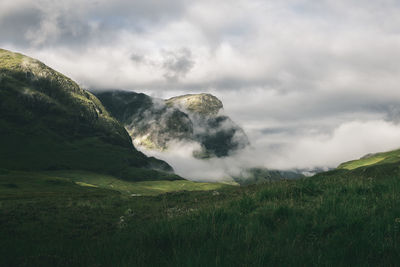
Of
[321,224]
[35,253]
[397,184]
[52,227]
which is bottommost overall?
[52,227]

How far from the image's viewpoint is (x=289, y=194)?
42.5ft

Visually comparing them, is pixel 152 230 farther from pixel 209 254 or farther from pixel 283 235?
pixel 283 235

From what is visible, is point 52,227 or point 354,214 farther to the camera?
point 52,227

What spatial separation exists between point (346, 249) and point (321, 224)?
192 cm

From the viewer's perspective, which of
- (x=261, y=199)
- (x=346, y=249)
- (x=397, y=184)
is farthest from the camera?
(x=261, y=199)

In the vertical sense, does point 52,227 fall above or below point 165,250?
below

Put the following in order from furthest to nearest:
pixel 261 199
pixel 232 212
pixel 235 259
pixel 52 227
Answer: pixel 52 227 < pixel 261 199 < pixel 232 212 < pixel 235 259

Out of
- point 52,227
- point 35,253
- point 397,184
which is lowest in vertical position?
point 52,227

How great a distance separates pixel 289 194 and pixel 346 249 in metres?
6.59

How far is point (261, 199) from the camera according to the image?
1264 centimetres

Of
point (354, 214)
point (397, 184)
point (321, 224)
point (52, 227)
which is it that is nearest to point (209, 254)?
point (321, 224)

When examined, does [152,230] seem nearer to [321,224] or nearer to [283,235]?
[283,235]

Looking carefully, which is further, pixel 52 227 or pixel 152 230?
pixel 52 227

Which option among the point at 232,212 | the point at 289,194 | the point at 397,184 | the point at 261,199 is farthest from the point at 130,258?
the point at 397,184
